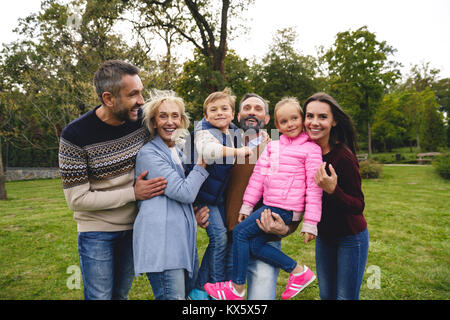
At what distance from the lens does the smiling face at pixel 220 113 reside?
2596 millimetres

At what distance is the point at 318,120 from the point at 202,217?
49.6 inches

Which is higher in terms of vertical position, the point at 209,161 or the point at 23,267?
the point at 209,161

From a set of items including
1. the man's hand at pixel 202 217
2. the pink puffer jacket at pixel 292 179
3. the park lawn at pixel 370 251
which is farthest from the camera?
the park lawn at pixel 370 251

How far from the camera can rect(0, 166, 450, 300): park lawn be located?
4664 millimetres

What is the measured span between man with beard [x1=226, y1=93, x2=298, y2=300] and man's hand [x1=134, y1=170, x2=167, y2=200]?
64cm

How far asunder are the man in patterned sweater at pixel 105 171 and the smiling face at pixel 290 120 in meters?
1.09

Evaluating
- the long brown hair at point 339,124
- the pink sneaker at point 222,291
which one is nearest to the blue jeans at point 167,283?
the pink sneaker at point 222,291

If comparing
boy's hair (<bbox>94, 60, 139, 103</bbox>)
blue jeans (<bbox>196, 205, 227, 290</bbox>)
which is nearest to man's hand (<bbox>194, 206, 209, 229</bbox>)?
blue jeans (<bbox>196, 205, 227, 290</bbox>)

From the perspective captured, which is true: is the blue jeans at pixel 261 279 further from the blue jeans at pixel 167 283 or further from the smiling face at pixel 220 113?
the smiling face at pixel 220 113

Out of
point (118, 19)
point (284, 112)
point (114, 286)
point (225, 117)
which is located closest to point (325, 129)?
point (284, 112)

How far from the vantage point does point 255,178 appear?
2.39 metres

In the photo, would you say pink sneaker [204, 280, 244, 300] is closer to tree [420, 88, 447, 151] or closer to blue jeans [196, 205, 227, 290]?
blue jeans [196, 205, 227, 290]

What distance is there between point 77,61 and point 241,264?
49.1 ft

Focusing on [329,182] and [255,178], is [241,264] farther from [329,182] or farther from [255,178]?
[329,182]
